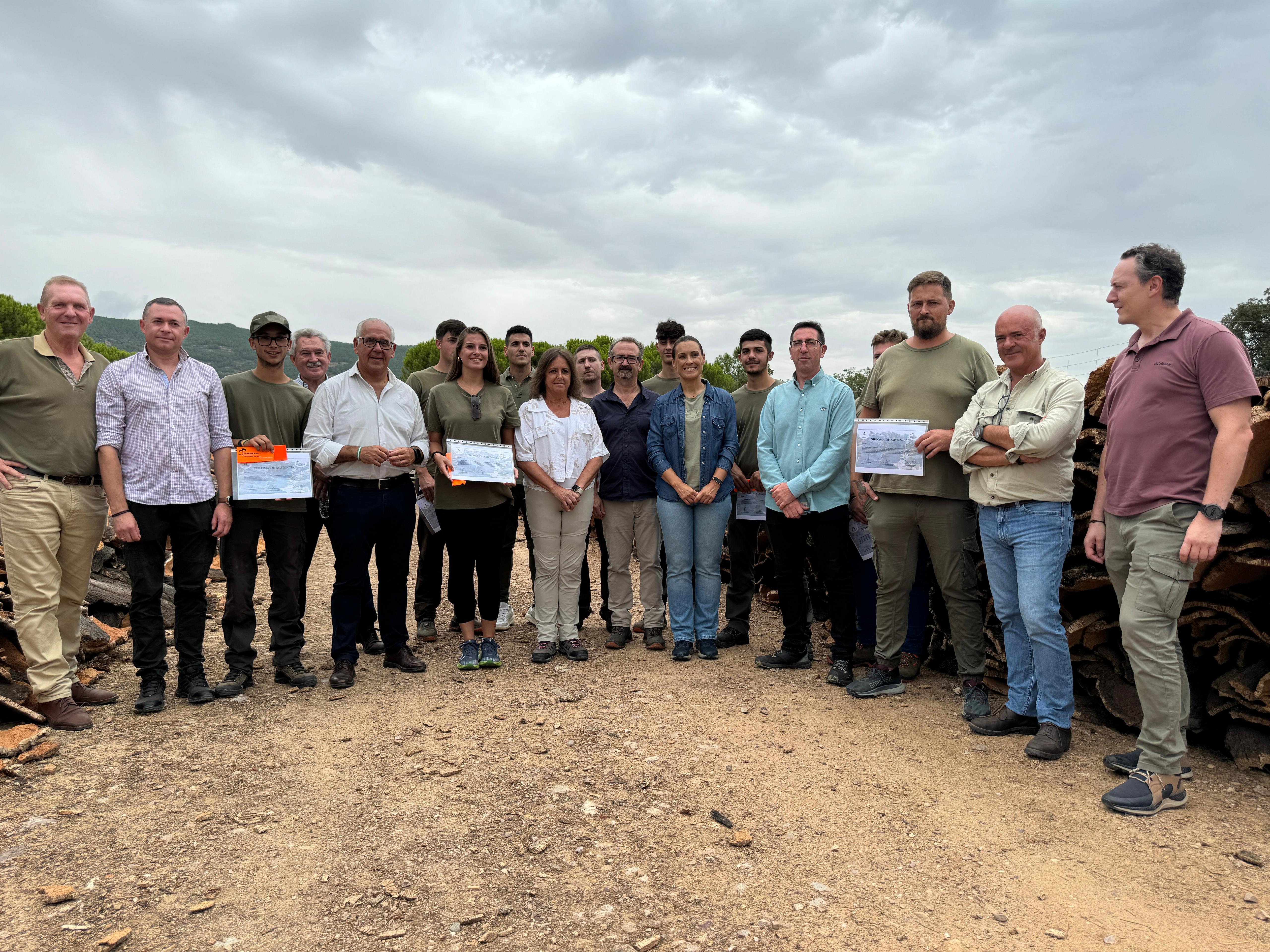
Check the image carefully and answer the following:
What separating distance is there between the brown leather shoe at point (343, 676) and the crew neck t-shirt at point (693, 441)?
9.17ft

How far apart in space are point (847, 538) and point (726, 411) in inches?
52.4

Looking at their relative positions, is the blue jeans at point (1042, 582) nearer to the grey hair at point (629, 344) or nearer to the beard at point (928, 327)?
the beard at point (928, 327)

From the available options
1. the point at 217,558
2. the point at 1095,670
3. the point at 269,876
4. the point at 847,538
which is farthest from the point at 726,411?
the point at 217,558

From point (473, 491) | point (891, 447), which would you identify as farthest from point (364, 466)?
point (891, 447)

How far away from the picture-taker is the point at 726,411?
19.6ft

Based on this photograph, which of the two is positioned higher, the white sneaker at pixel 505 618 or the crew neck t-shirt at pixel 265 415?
the crew neck t-shirt at pixel 265 415

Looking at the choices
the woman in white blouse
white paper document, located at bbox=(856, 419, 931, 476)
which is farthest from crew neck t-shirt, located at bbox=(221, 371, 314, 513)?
white paper document, located at bbox=(856, 419, 931, 476)

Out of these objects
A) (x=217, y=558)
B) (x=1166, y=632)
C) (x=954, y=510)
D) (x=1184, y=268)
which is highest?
(x=1184, y=268)

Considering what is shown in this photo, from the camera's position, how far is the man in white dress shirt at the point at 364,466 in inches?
208

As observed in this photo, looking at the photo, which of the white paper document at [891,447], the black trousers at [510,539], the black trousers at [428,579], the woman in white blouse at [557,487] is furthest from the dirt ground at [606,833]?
the black trousers at [428,579]

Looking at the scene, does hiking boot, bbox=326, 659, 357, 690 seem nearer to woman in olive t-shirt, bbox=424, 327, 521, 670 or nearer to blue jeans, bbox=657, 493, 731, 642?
woman in olive t-shirt, bbox=424, 327, 521, 670

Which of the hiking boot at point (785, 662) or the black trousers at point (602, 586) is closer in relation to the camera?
the hiking boot at point (785, 662)

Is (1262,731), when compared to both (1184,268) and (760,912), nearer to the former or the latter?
(1184,268)

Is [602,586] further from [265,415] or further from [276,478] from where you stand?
[265,415]
